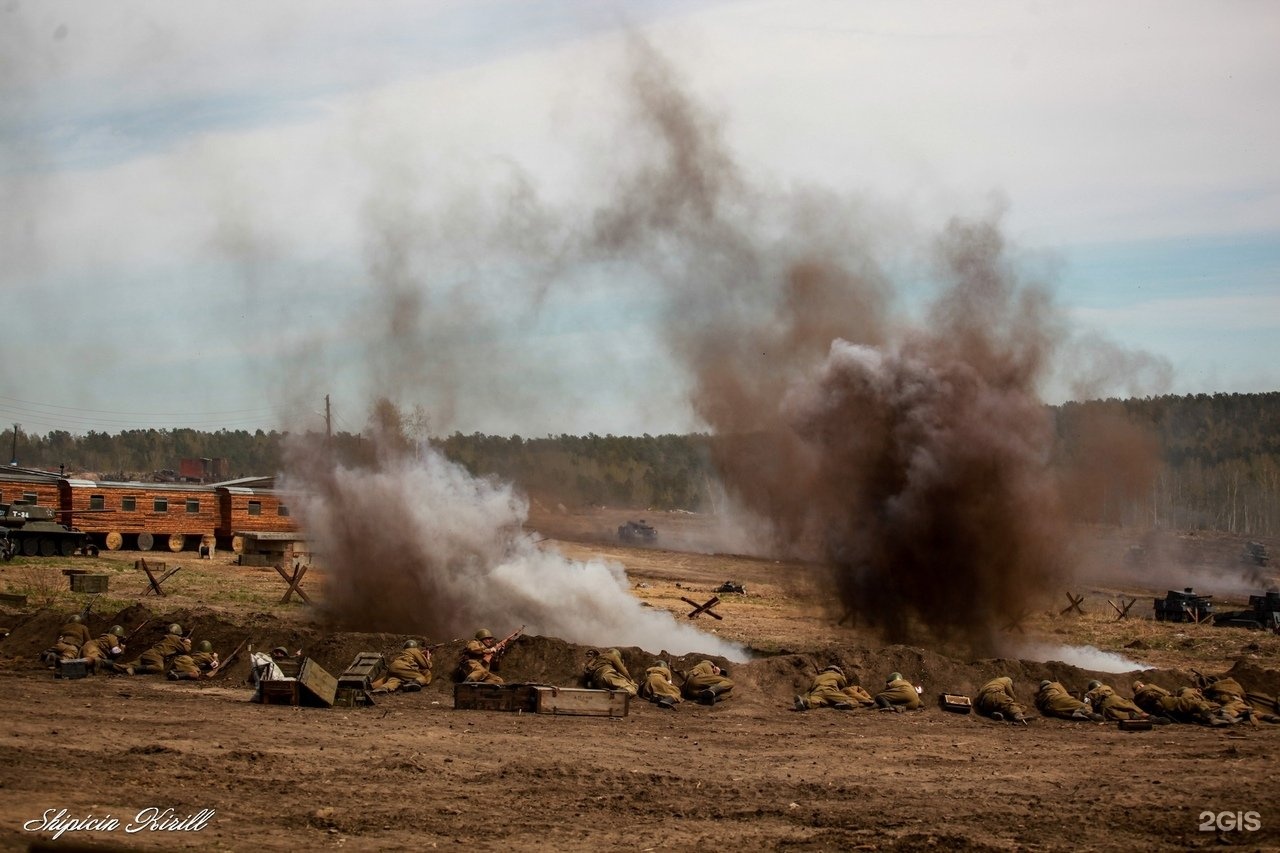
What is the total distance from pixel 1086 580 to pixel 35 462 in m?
121

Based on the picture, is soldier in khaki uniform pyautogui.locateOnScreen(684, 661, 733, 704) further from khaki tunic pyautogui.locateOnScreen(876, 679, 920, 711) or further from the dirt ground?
khaki tunic pyautogui.locateOnScreen(876, 679, 920, 711)

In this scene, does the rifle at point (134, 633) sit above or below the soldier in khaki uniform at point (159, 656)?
above

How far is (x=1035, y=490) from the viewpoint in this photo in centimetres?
3084

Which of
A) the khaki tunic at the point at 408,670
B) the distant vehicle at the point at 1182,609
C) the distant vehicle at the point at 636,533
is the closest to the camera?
the khaki tunic at the point at 408,670

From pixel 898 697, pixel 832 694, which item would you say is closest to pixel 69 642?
pixel 832 694

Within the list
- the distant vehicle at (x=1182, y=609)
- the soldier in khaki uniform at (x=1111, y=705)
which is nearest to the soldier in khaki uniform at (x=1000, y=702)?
the soldier in khaki uniform at (x=1111, y=705)

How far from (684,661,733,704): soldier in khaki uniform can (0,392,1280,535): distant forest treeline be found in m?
12.6

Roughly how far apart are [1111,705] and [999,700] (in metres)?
A: 2.02

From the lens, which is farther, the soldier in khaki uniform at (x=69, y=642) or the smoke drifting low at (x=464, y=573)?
the smoke drifting low at (x=464, y=573)

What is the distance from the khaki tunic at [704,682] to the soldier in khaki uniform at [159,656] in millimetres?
10538

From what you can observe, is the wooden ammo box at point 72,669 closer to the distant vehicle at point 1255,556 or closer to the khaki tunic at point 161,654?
the khaki tunic at point 161,654

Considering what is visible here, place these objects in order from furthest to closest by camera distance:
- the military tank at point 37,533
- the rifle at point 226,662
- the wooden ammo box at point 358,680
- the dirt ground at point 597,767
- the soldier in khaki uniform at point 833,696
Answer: the military tank at point 37,533
the rifle at point 226,662
the soldier in khaki uniform at point 833,696
the wooden ammo box at point 358,680
the dirt ground at point 597,767

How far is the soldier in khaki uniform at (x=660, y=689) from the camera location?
23.6 m

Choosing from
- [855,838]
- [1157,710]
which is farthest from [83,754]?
[1157,710]
